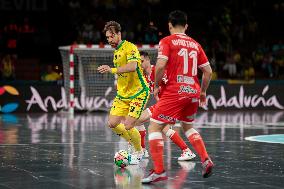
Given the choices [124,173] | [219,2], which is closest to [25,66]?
[219,2]

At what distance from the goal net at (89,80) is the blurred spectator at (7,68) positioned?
3.28 m

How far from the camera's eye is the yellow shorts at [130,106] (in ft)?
39.5

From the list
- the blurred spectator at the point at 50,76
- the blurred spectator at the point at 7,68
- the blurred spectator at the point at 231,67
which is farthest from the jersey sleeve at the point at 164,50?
the blurred spectator at the point at 231,67

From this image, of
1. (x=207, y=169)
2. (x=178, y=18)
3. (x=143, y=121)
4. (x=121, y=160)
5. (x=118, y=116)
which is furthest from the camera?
(x=143, y=121)

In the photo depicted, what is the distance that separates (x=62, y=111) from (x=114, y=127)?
16.6m

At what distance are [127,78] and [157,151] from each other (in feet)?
8.44

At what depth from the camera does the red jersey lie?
9859mm

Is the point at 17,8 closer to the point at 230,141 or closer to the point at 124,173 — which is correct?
the point at 230,141

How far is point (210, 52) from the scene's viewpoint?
3650 centimetres

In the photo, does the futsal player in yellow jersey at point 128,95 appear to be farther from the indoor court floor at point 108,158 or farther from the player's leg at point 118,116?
the indoor court floor at point 108,158

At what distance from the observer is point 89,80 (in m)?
28.3

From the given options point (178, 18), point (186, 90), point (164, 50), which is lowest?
point (186, 90)

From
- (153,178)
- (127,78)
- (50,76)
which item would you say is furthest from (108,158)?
(50,76)

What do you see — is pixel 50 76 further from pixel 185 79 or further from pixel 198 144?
pixel 185 79
